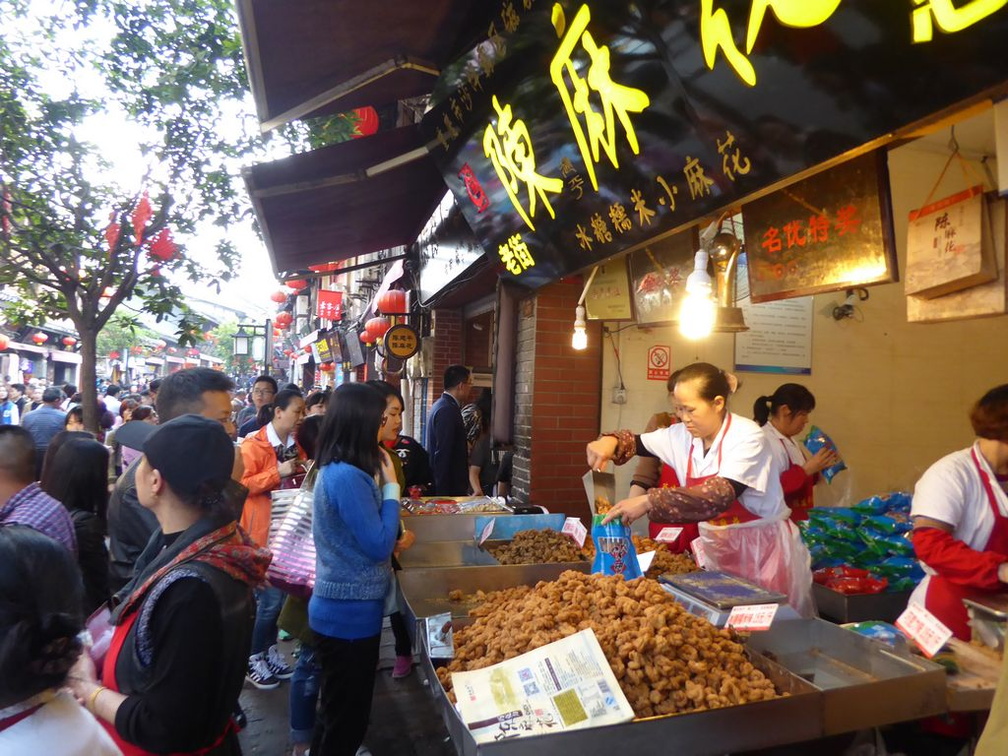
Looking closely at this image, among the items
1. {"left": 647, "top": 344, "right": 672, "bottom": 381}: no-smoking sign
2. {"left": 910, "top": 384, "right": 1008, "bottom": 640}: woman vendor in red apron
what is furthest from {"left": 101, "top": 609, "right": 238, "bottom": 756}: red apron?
{"left": 647, "top": 344, "right": 672, "bottom": 381}: no-smoking sign

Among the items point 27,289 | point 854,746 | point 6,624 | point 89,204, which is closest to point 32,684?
point 6,624

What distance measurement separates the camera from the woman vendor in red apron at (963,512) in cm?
247

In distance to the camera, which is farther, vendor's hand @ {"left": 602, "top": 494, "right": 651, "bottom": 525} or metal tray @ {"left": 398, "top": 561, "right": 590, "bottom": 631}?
metal tray @ {"left": 398, "top": 561, "right": 590, "bottom": 631}

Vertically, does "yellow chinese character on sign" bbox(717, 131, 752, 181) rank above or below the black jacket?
above

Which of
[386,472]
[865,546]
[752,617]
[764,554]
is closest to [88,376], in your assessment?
[386,472]

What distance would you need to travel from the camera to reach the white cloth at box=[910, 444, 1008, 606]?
251 cm

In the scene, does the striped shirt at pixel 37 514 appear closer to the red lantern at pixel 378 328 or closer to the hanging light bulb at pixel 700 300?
the hanging light bulb at pixel 700 300

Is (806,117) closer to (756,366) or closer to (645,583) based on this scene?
(645,583)

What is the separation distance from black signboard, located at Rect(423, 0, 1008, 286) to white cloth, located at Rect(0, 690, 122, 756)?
2.27m

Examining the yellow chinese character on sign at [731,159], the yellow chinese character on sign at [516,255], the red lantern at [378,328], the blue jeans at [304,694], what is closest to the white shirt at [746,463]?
the yellow chinese character on sign at [731,159]

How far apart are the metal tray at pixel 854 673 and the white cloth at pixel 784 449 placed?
8.08 feet

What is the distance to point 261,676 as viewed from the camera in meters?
4.26

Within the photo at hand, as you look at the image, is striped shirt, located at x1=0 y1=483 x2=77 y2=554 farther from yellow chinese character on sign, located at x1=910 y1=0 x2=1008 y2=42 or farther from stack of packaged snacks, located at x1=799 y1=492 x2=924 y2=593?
stack of packaged snacks, located at x1=799 y1=492 x2=924 y2=593

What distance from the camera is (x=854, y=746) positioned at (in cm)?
204
